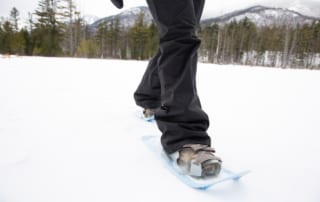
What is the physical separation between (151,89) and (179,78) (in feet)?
1.45

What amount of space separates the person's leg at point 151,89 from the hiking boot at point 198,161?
0.50m

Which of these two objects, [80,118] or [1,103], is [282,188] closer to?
[80,118]

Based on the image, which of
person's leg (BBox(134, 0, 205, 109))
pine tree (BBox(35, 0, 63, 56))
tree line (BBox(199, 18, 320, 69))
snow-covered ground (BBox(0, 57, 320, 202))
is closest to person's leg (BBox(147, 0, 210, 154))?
snow-covered ground (BBox(0, 57, 320, 202))

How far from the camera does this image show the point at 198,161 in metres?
0.61

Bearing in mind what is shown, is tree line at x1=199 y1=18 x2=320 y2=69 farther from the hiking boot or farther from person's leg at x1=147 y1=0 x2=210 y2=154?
the hiking boot

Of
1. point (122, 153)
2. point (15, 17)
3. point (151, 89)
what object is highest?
point (15, 17)

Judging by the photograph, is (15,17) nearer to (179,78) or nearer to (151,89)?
(151,89)

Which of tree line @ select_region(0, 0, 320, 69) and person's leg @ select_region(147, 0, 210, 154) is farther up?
tree line @ select_region(0, 0, 320, 69)

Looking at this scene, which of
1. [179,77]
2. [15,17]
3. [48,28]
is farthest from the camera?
[15,17]

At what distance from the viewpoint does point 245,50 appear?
3253cm

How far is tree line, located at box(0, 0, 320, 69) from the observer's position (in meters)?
22.9

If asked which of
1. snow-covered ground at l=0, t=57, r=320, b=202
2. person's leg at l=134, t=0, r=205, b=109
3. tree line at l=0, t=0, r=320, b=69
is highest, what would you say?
tree line at l=0, t=0, r=320, b=69

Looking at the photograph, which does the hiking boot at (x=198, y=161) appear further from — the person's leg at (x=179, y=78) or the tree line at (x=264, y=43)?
the tree line at (x=264, y=43)

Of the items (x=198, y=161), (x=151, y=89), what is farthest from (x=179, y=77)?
(x=151, y=89)
